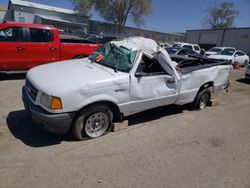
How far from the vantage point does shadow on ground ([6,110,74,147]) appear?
3.43m

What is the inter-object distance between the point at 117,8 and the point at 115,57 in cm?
4333

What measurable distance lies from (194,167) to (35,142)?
2.57 meters

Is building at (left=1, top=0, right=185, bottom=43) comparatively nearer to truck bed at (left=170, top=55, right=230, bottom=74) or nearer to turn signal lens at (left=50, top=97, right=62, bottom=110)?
truck bed at (left=170, top=55, right=230, bottom=74)

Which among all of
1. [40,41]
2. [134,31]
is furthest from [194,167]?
[134,31]

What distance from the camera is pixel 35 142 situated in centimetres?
341

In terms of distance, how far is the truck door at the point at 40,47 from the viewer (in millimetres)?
6758

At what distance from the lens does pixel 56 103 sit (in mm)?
3043

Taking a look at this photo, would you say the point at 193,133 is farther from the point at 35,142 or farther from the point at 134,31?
the point at 134,31

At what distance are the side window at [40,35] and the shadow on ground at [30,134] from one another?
3571mm

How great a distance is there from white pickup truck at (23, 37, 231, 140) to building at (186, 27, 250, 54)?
31.6m

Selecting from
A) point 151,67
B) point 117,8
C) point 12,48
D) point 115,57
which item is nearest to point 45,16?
point 117,8

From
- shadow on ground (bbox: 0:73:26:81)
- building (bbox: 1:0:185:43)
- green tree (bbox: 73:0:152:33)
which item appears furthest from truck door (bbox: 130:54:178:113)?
green tree (bbox: 73:0:152:33)

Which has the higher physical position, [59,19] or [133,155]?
[59,19]

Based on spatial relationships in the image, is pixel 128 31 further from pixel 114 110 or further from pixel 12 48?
pixel 114 110
